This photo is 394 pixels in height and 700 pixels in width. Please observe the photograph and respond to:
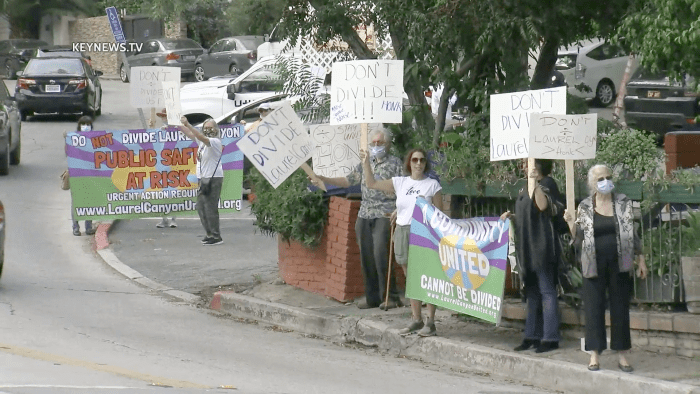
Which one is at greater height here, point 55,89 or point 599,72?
point 599,72

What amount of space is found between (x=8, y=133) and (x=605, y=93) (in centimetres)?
1467

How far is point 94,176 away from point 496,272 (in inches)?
322

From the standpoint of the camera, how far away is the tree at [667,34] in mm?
9828

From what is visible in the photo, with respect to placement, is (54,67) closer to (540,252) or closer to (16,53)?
(16,53)

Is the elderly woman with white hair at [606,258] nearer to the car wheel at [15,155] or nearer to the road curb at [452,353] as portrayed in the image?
the road curb at [452,353]

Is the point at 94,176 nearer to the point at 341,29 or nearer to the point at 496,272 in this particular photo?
the point at 341,29

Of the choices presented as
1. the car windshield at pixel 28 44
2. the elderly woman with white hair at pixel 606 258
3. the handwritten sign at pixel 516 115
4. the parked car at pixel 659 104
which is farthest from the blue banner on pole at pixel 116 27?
the elderly woman with white hair at pixel 606 258

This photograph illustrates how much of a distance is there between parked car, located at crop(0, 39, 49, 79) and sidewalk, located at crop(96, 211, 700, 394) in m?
28.5

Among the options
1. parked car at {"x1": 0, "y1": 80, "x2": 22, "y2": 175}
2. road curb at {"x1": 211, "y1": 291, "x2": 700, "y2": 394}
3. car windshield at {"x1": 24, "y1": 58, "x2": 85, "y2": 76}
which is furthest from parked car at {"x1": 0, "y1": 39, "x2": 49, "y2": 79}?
road curb at {"x1": 211, "y1": 291, "x2": 700, "y2": 394}

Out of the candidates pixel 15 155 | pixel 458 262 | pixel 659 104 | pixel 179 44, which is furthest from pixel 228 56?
pixel 458 262

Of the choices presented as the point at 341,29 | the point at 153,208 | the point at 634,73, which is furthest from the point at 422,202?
the point at 634,73

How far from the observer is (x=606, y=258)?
29.2ft

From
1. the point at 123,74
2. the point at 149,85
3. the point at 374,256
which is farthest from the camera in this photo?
the point at 123,74

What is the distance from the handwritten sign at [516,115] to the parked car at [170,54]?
32.2 metres
